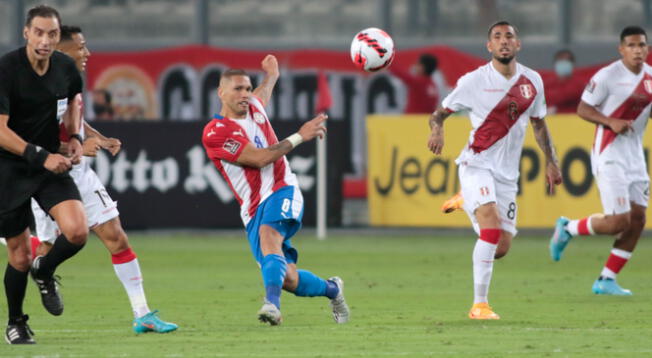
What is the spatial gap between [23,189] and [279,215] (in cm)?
183

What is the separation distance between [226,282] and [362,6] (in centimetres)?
1400

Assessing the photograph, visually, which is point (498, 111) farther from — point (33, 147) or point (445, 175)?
point (445, 175)

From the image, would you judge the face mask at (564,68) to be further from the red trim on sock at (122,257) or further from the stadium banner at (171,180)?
the red trim on sock at (122,257)

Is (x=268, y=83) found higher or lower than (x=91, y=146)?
higher

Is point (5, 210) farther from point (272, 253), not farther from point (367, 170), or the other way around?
point (367, 170)

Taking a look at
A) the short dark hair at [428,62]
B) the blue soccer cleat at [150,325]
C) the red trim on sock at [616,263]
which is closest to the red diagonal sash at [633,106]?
the red trim on sock at [616,263]

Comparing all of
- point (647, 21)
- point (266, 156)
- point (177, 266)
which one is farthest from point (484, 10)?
point (266, 156)

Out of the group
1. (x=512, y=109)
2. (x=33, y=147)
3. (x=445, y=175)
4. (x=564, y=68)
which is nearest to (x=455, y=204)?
(x=512, y=109)

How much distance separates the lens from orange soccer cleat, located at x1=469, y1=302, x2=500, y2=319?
10.7 meters

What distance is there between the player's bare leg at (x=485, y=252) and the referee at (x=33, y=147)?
9.90ft

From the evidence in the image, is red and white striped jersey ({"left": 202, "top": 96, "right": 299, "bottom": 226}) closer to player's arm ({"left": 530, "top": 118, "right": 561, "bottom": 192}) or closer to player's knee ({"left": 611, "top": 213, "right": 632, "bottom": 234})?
player's arm ({"left": 530, "top": 118, "right": 561, "bottom": 192})

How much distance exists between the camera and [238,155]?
10195mm

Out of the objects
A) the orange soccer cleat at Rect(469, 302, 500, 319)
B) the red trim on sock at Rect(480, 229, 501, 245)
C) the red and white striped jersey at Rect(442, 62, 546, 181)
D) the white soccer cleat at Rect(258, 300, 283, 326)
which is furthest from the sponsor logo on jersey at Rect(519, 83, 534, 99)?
the white soccer cleat at Rect(258, 300, 283, 326)

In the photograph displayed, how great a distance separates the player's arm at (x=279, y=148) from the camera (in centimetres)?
999
